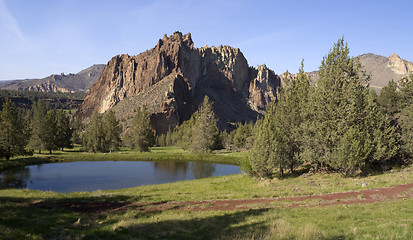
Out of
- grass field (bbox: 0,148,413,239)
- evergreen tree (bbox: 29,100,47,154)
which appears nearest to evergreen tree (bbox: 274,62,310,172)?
grass field (bbox: 0,148,413,239)

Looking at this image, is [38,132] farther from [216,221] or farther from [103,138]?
[216,221]

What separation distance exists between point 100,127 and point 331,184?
7699 centimetres

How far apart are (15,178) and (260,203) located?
142ft

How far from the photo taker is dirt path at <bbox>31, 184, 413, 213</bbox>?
704 inches

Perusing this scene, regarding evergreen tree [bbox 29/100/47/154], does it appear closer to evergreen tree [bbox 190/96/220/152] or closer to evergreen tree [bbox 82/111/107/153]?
evergreen tree [bbox 82/111/107/153]

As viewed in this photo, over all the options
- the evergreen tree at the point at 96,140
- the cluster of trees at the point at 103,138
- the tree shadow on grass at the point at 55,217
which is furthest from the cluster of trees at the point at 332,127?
the evergreen tree at the point at 96,140

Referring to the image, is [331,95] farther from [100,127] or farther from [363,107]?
[100,127]

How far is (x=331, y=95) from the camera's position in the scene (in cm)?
2820

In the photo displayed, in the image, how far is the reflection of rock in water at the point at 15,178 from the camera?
3861cm

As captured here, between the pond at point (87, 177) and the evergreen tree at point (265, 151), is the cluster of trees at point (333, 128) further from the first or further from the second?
the pond at point (87, 177)

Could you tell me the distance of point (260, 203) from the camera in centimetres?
1956

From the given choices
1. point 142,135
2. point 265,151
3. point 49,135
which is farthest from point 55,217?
point 49,135

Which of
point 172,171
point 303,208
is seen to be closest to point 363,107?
point 303,208

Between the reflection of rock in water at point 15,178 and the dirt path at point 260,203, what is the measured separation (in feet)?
73.1
